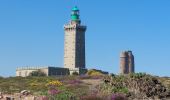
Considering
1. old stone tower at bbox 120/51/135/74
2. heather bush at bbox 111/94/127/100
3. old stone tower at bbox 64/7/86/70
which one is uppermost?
old stone tower at bbox 64/7/86/70

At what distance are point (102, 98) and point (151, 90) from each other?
462cm

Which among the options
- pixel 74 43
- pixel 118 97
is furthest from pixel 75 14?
pixel 118 97

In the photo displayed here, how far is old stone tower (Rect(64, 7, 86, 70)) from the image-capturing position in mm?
175875

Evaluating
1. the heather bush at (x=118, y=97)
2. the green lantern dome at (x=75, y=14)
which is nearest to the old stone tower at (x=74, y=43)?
the green lantern dome at (x=75, y=14)

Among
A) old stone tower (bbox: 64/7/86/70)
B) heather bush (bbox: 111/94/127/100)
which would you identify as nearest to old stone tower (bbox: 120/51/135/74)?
old stone tower (bbox: 64/7/86/70)

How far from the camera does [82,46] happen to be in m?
182

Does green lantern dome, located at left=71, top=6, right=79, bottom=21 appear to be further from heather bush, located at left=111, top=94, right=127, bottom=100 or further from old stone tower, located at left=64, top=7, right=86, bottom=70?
heather bush, located at left=111, top=94, right=127, bottom=100

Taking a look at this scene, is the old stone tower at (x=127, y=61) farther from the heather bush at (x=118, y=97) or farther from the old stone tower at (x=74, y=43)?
the heather bush at (x=118, y=97)

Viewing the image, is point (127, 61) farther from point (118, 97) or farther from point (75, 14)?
point (118, 97)

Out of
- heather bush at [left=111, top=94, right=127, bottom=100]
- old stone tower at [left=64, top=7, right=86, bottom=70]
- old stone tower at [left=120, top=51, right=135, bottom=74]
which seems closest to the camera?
heather bush at [left=111, top=94, right=127, bottom=100]

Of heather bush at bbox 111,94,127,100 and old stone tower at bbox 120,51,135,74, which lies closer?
heather bush at bbox 111,94,127,100

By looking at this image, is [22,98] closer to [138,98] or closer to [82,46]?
[138,98]

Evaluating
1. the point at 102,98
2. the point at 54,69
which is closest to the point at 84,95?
the point at 102,98

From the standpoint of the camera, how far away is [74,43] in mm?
179000
